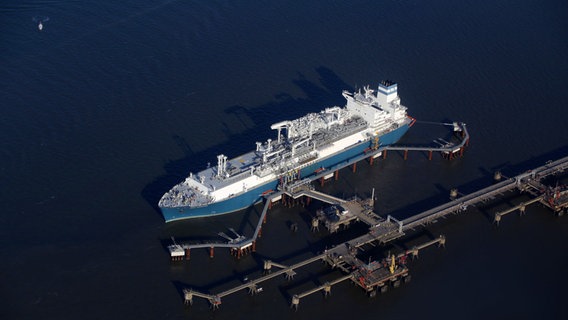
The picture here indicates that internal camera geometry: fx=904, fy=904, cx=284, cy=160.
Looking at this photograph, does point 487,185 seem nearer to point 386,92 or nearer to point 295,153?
point 386,92

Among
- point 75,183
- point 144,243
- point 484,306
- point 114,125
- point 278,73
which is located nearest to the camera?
point 484,306

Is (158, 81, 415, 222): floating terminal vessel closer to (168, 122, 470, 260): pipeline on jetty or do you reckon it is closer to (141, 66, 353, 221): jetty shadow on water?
(168, 122, 470, 260): pipeline on jetty

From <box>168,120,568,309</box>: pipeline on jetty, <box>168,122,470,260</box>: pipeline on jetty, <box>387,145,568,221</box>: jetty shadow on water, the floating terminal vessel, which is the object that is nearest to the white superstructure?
the floating terminal vessel

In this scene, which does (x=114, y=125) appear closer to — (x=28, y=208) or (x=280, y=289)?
(x=28, y=208)

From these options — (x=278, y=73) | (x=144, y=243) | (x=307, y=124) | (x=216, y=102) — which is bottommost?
(x=144, y=243)

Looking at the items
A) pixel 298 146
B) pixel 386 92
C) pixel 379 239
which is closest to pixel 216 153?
pixel 298 146

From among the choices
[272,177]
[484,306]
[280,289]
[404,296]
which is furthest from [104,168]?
[484,306]
